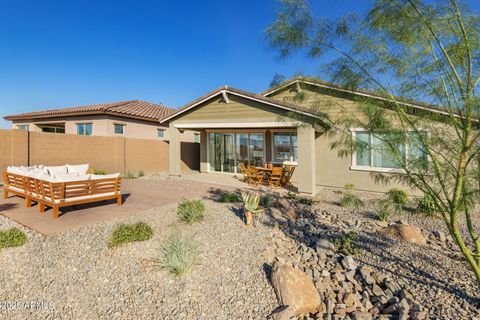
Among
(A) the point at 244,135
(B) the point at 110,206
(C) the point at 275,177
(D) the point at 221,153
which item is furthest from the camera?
(D) the point at 221,153

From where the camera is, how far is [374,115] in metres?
3.60

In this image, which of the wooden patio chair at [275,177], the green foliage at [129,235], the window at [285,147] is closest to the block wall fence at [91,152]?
the window at [285,147]

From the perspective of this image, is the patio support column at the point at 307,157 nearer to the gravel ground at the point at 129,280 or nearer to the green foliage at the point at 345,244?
the green foliage at the point at 345,244

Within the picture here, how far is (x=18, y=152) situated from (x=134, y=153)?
18.5ft

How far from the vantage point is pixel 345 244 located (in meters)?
5.07

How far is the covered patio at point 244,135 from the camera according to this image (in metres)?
9.93

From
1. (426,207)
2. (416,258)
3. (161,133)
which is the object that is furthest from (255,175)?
(161,133)

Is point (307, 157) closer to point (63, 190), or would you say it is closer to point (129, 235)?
point (129, 235)

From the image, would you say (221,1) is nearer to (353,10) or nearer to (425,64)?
(353,10)

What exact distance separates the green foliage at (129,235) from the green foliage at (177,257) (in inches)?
30.3

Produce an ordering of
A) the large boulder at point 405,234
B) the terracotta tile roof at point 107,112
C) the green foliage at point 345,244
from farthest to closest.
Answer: the terracotta tile roof at point 107,112, the large boulder at point 405,234, the green foliage at point 345,244

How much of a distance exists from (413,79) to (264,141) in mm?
10872

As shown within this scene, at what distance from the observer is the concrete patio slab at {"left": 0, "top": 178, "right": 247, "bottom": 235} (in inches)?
235

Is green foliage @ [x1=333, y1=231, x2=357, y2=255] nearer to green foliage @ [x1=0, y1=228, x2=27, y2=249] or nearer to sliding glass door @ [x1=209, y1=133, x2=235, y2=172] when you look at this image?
green foliage @ [x1=0, y1=228, x2=27, y2=249]
